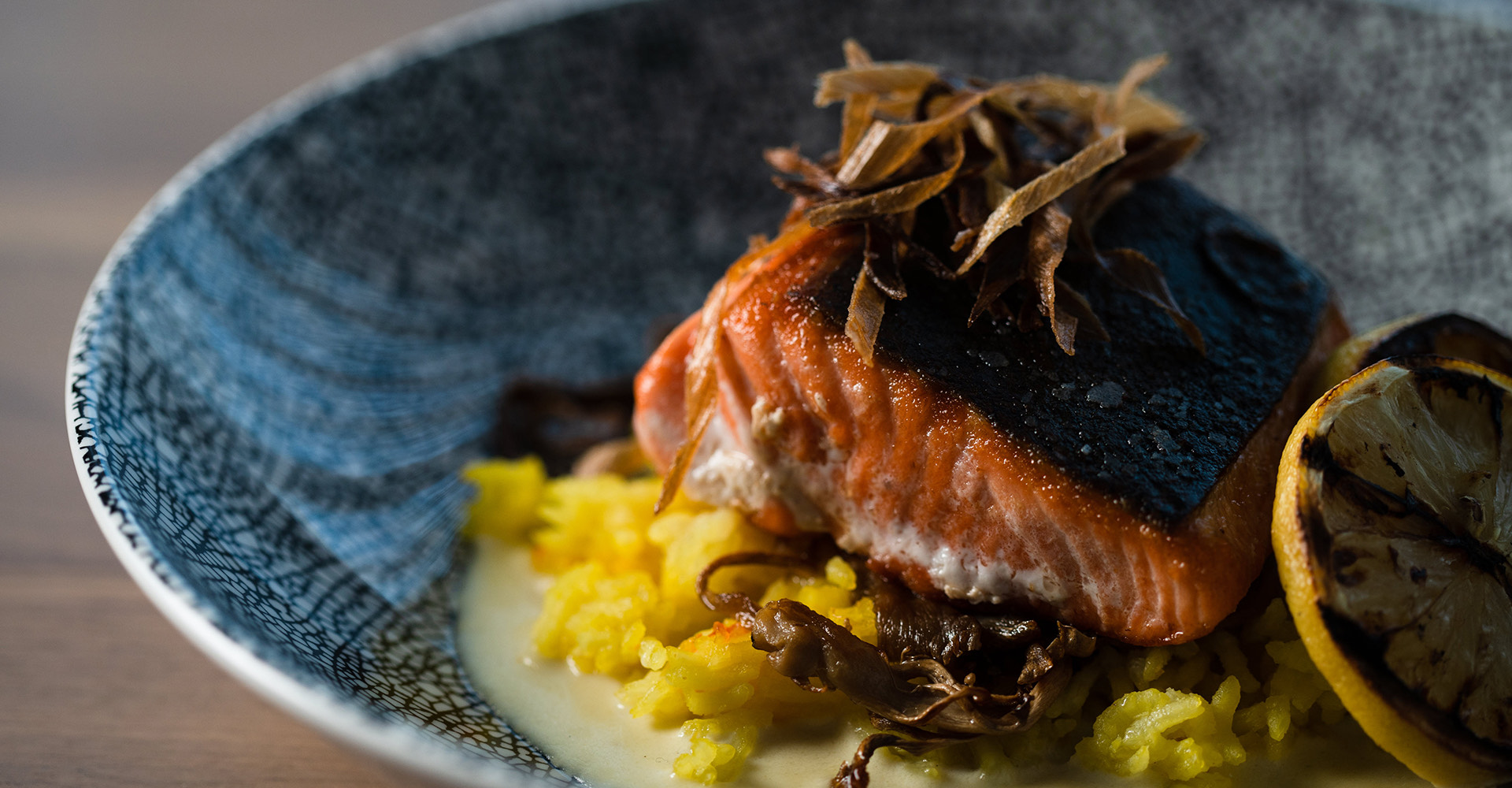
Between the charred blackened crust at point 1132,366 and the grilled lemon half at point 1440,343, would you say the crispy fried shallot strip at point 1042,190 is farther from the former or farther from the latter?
the grilled lemon half at point 1440,343

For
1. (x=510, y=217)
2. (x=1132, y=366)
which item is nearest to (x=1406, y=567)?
(x=1132, y=366)

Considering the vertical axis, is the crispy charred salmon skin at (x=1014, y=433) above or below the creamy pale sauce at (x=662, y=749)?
above

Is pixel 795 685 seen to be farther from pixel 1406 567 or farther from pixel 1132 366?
pixel 1406 567

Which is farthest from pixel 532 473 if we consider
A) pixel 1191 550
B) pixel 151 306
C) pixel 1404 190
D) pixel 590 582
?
pixel 1404 190

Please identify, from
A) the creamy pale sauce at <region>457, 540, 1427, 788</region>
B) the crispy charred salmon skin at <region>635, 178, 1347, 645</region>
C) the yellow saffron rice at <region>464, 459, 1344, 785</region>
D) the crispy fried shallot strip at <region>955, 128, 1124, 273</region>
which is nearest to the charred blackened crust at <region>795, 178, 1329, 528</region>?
the crispy charred salmon skin at <region>635, 178, 1347, 645</region>

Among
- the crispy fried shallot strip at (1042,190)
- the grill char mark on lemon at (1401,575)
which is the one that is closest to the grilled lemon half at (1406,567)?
the grill char mark on lemon at (1401,575)

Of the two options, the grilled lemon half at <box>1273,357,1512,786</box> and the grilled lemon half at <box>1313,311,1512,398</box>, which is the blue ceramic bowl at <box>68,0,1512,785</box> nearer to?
the grilled lemon half at <box>1313,311,1512,398</box>
